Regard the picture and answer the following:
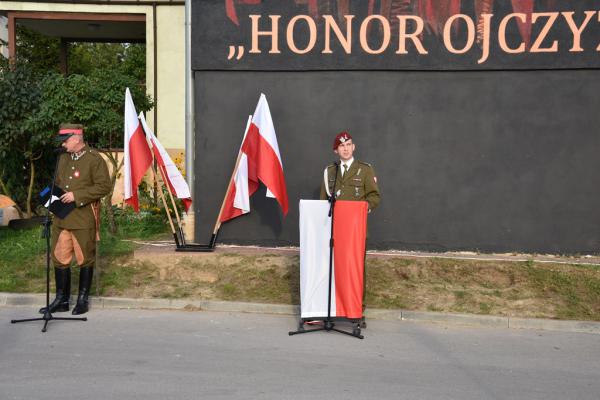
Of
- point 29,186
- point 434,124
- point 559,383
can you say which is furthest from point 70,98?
point 559,383

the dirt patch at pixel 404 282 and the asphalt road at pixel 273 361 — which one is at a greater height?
the dirt patch at pixel 404 282

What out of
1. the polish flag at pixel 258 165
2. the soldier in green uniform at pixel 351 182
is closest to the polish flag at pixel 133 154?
the polish flag at pixel 258 165

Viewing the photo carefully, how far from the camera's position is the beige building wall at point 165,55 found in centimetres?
1620

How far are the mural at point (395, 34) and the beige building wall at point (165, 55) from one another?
5.43 m

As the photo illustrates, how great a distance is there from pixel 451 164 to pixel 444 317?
3.32 metres

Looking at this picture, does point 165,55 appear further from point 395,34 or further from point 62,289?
point 62,289

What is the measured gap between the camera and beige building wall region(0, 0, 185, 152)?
638 inches

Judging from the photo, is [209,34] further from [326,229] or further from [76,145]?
[326,229]

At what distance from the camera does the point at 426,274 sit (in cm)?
941

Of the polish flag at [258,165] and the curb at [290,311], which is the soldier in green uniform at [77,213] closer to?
the curb at [290,311]

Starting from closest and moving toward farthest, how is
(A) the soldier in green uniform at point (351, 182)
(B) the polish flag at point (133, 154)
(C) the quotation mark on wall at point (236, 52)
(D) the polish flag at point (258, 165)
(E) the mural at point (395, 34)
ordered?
1. (A) the soldier in green uniform at point (351, 182)
2. (B) the polish flag at point (133, 154)
3. (D) the polish flag at point (258, 165)
4. (E) the mural at point (395, 34)
5. (C) the quotation mark on wall at point (236, 52)

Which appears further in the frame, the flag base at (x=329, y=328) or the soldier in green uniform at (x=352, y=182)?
the soldier in green uniform at (x=352, y=182)

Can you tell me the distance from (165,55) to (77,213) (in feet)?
29.0

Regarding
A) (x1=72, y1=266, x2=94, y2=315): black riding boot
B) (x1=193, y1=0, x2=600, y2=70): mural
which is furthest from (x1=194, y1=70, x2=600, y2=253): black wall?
(x1=72, y1=266, x2=94, y2=315): black riding boot
